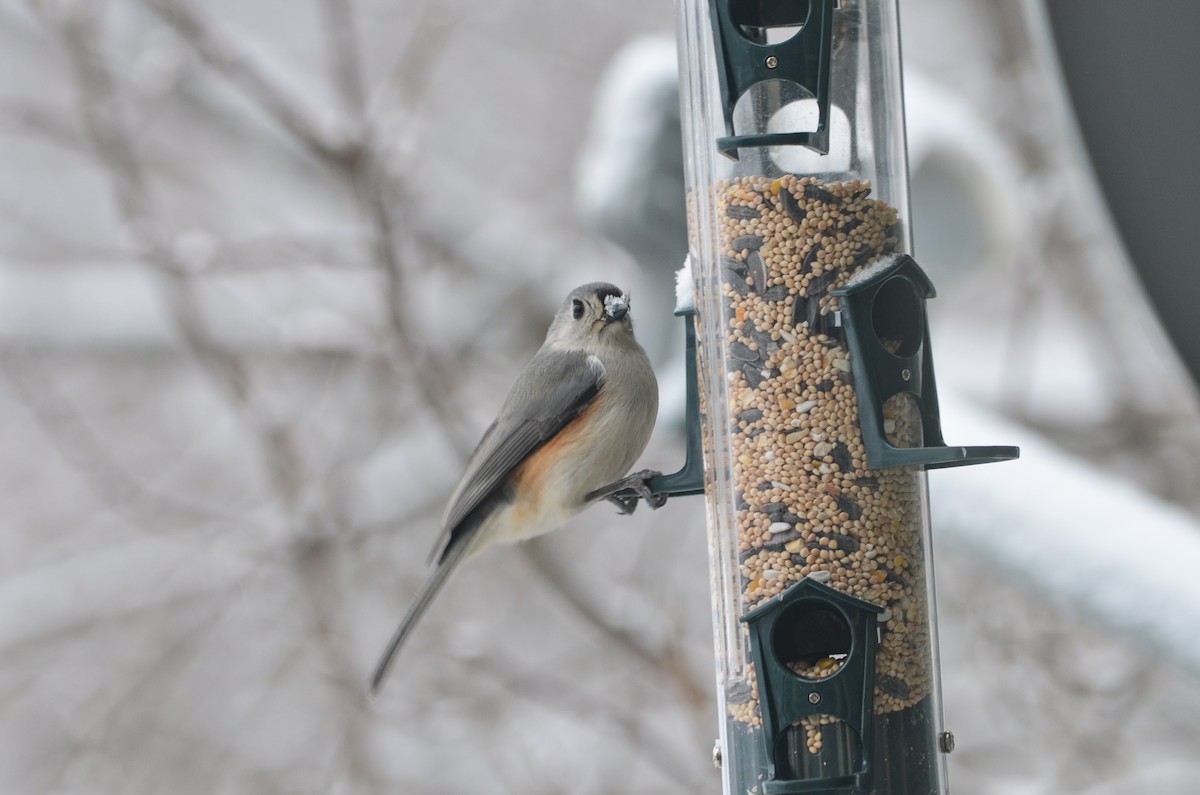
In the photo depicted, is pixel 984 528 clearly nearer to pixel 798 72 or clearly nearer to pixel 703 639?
pixel 798 72

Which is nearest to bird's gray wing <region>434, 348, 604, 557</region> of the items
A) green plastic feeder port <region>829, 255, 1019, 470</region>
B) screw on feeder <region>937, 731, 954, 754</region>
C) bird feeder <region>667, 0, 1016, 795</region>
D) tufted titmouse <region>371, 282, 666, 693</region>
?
tufted titmouse <region>371, 282, 666, 693</region>

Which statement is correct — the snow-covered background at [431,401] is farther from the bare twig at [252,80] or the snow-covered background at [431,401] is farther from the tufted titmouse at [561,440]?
the tufted titmouse at [561,440]

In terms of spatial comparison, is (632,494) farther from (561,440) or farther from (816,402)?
(816,402)

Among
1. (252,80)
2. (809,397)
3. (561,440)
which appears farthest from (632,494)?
(252,80)

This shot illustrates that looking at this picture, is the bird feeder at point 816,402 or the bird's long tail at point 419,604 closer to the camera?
the bird feeder at point 816,402

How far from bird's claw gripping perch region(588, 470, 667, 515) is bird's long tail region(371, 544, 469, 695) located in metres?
0.50

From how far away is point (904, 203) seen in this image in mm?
2674

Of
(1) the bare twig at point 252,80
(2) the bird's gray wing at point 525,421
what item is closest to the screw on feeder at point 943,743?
(2) the bird's gray wing at point 525,421

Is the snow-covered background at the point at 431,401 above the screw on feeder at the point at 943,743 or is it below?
above

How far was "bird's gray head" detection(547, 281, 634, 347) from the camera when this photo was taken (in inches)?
140

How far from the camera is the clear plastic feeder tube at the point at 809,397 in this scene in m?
2.51

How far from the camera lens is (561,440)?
3555 millimetres

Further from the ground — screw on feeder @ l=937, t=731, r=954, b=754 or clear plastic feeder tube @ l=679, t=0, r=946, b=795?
clear plastic feeder tube @ l=679, t=0, r=946, b=795

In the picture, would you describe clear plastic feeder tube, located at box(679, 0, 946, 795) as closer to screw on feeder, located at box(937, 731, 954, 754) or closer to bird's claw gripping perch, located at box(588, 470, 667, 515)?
screw on feeder, located at box(937, 731, 954, 754)
